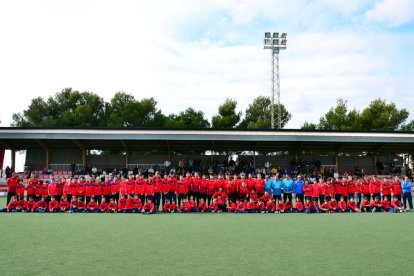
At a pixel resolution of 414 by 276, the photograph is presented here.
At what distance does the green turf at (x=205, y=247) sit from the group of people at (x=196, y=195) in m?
4.00

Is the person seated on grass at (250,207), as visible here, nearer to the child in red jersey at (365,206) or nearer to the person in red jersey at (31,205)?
the child in red jersey at (365,206)

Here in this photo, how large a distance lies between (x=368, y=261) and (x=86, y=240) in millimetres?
5495

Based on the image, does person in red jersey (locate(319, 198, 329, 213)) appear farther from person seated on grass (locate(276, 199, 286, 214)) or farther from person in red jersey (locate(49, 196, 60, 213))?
person in red jersey (locate(49, 196, 60, 213))

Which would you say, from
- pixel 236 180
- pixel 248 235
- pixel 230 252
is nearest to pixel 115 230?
pixel 248 235

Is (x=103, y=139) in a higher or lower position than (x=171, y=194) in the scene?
higher

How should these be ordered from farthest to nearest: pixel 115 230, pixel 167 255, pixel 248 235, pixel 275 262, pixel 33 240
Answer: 1. pixel 115 230
2. pixel 248 235
3. pixel 33 240
4. pixel 167 255
5. pixel 275 262

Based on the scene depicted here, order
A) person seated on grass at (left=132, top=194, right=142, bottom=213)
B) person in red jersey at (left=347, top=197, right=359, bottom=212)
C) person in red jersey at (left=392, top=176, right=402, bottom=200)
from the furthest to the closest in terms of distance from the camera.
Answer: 1. person in red jersey at (left=392, top=176, right=402, bottom=200)
2. person in red jersey at (left=347, top=197, right=359, bottom=212)
3. person seated on grass at (left=132, top=194, right=142, bottom=213)

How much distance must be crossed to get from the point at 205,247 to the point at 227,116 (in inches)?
1735

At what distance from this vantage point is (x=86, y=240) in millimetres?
8938

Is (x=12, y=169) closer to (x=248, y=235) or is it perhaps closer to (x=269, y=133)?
(x=269, y=133)

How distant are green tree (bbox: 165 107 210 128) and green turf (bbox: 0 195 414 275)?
3732cm

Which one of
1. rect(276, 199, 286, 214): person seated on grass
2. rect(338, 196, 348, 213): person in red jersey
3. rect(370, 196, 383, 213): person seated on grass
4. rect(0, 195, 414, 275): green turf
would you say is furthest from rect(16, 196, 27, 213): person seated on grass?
rect(370, 196, 383, 213): person seated on grass

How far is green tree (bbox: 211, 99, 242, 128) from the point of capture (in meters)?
51.5

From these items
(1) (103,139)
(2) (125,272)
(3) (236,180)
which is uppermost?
(1) (103,139)
